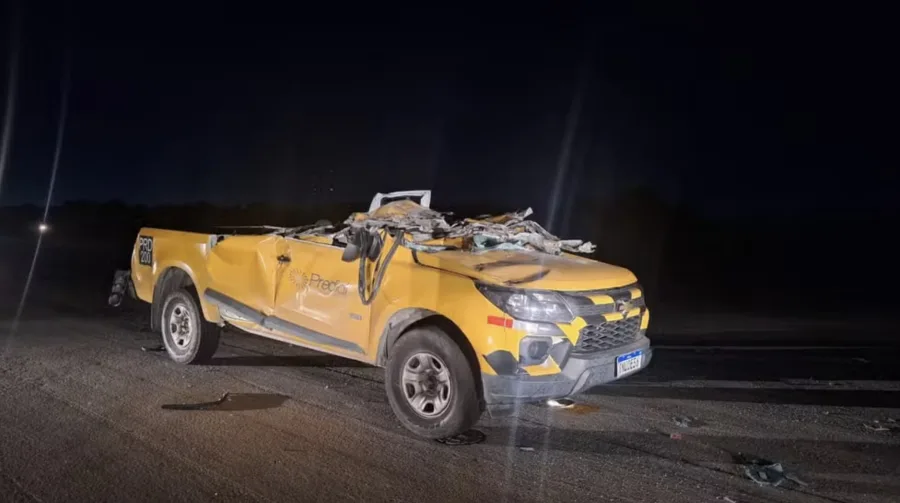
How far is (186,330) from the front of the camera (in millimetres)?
7414

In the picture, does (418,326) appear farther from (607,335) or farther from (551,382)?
(607,335)

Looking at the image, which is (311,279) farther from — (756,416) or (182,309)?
(756,416)

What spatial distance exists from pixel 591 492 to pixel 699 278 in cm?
1441

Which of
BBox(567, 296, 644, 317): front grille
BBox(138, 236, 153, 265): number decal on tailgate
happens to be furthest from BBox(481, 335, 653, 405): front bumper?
BBox(138, 236, 153, 265): number decal on tailgate

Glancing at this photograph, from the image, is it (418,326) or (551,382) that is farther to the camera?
(418,326)

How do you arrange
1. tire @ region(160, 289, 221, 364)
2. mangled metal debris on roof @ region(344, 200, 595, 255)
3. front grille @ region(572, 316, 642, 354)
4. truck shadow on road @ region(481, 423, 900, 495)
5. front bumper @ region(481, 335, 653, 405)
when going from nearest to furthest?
truck shadow on road @ region(481, 423, 900, 495), front bumper @ region(481, 335, 653, 405), front grille @ region(572, 316, 642, 354), mangled metal debris on roof @ region(344, 200, 595, 255), tire @ region(160, 289, 221, 364)

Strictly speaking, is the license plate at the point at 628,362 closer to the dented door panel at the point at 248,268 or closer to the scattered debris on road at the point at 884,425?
the scattered debris on road at the point at 884,425

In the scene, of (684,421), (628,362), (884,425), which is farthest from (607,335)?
(884,425)

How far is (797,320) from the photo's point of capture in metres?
11.5

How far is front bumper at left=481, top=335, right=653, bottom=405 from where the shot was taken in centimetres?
488

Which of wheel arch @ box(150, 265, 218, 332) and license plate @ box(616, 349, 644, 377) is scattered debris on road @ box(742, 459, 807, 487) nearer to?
license plate @ box(616, 349, 644, 377)

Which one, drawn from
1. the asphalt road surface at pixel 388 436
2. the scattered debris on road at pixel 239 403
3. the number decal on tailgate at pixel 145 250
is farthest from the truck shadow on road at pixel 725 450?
the number decal on tailgate at pixel 145 250

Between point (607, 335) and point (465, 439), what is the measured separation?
50.4 inches

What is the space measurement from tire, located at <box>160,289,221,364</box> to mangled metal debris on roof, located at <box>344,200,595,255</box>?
1921 mm
